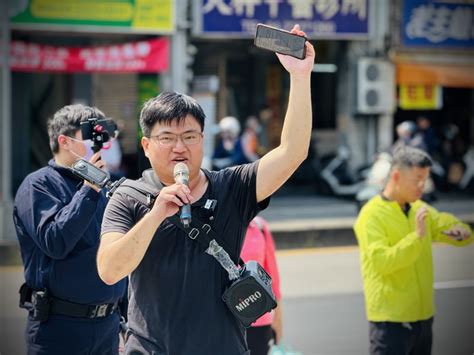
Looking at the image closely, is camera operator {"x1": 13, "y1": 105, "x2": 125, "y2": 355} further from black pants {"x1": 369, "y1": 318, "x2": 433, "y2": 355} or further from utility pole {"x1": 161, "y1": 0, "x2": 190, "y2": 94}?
utility pole {"x1": 161, "y1": 0, "x2": 190, "y2": 94}

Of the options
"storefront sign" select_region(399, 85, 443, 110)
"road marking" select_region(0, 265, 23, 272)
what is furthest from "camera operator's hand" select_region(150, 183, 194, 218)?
"storefront sign" select_region(399, 85, 443, 110)

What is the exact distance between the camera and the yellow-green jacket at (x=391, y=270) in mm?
4379

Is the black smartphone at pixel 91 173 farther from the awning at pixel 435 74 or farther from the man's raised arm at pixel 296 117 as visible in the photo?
the awning at pixel 435 74

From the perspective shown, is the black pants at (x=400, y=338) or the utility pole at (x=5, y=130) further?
the utility pole at (x=5, y=130)

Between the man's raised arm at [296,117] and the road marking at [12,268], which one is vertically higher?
the man's raised arm at [296,117]

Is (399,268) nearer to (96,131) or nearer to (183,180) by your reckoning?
(96,131)

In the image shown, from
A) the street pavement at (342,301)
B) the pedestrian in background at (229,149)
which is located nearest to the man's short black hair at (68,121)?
the street pavement at (342,301)

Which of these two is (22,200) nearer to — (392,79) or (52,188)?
(52,188)

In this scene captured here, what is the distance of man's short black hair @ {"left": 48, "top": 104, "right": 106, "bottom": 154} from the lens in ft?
13.4

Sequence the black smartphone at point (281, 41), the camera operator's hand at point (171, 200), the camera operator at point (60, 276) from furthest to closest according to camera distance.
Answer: the camera operator at point (60, 276), the black smartphone at point (281, 41), the camera operator's hand at point (171, 200)

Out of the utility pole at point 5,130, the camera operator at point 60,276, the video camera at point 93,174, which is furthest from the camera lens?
the utility pole at point 5,130

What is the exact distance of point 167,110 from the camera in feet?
9.25

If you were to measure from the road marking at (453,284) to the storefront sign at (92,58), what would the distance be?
20.9 ft

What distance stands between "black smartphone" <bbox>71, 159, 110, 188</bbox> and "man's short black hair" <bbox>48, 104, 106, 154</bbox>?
0.81m
